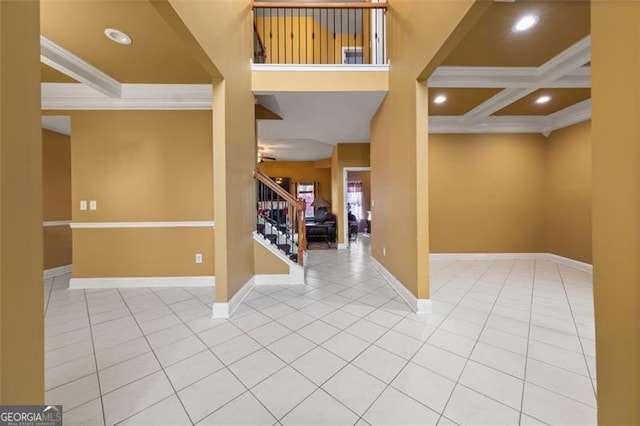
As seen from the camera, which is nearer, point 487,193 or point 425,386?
point 425,386

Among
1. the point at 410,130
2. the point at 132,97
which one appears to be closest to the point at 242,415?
the point at 410,130

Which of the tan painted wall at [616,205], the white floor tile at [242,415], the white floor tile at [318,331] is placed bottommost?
the white floor tile at [242,415]

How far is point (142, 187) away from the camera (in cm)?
348

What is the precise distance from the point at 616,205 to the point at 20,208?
2.14 m

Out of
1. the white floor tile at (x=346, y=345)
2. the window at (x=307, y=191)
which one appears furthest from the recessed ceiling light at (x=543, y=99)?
the window at (x=307, y=191)

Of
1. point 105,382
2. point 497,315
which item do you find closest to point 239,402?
point 105,382

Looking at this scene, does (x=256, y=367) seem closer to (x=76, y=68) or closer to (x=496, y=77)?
(x=76, y=68)

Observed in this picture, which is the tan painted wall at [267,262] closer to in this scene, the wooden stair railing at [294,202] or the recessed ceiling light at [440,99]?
the wooden stair railing at [294,202]

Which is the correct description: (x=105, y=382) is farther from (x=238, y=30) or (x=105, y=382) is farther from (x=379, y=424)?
(x=238, y=30)

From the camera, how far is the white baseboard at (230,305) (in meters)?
2.50

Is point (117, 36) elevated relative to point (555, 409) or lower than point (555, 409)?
elevated

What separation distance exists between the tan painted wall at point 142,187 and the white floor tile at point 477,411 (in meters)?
3.24

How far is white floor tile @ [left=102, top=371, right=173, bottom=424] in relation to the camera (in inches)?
52.9

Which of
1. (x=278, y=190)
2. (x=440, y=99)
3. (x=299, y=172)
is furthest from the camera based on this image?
(x=299, y=172)
